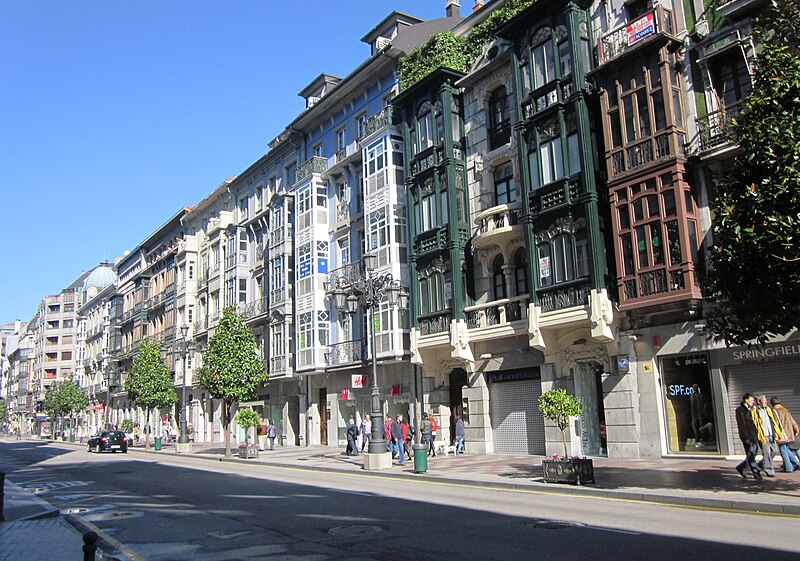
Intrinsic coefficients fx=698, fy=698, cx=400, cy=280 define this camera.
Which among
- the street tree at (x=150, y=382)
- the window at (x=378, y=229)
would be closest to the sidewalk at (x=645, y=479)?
the window at (x=378, y=229)

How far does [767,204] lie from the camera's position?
12602 mm

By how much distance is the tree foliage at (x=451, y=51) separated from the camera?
96.7 feet

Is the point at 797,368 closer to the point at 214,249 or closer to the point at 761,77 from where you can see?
the point at 761,77

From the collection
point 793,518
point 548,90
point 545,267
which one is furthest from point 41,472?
point 793,518

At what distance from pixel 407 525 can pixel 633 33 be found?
→ 702 inches

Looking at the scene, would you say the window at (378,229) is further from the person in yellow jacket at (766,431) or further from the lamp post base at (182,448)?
the person in yellow jacket at (766,431)

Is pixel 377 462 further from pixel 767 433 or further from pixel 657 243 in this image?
pixel 767 433

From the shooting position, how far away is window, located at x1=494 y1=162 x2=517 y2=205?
92.1 ft

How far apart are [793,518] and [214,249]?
48.9 metres

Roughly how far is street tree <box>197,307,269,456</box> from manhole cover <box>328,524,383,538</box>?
87.0ft

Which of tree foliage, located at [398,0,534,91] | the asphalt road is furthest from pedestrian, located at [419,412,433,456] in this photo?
tree foliage, located at [398,0,534,91]

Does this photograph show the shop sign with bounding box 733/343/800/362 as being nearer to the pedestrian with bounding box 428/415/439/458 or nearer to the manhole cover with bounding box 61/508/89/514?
the pedestrian with bounding box 428/415/439/458

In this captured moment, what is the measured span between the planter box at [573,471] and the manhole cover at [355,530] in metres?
6.01

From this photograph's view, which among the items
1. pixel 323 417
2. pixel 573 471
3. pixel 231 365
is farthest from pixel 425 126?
pixel 573 471
